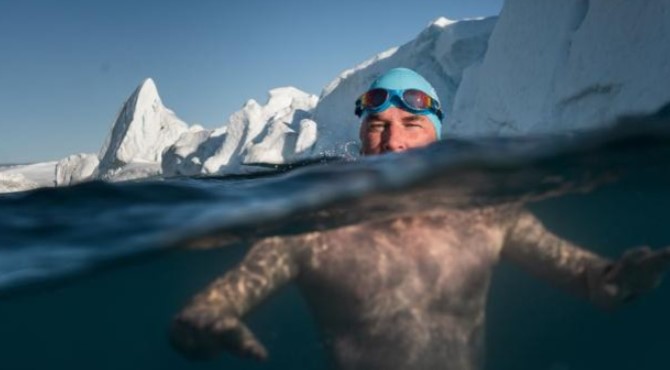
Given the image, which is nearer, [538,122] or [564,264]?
[564,264]

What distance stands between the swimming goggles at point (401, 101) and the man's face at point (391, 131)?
0.12 metres

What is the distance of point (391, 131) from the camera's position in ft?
17.5

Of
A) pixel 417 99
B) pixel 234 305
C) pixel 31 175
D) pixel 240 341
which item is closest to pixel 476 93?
pixel 417 99

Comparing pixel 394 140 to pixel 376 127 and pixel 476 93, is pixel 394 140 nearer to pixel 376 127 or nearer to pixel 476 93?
pixel 376 127

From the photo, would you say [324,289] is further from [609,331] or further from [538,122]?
[538,122]

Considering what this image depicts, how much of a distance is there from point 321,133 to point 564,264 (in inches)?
1053

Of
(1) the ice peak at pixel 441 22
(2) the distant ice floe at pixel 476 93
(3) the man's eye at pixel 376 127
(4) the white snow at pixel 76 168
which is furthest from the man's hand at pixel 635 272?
(4) the white snow at pixel 76 168

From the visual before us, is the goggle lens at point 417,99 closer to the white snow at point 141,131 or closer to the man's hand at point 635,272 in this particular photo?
the man's hand at point 635,272

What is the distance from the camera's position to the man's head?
17.6 ft

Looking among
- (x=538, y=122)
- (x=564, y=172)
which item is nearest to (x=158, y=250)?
(x=564, y=172)

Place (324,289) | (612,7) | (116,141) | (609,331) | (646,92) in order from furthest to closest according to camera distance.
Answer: (116,141) → (612,7) → (646,92) → (609,331) → (324,289)

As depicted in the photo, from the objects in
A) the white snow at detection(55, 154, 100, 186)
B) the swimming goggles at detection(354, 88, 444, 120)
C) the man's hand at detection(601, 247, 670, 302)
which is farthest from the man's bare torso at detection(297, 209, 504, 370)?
the white snow at detection(55, 154, 100, 186)

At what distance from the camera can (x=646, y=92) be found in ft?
47.4

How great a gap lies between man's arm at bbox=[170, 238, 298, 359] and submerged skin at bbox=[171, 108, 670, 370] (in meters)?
0.01
